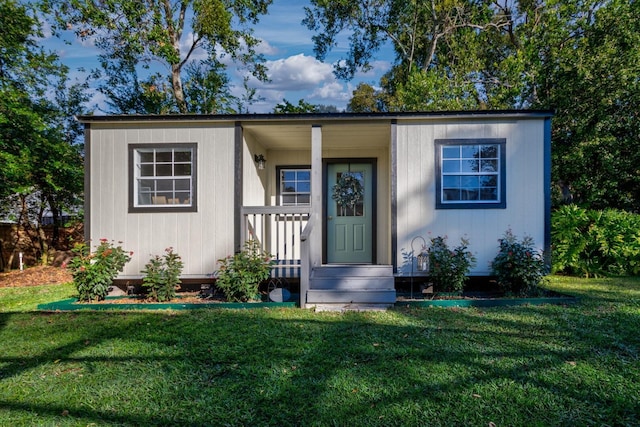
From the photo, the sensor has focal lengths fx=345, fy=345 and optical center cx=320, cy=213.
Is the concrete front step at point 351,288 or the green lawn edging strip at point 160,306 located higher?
the concrete front step at point 351,288

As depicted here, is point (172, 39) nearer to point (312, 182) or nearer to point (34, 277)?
point (34, 277)

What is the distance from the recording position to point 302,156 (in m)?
7.45

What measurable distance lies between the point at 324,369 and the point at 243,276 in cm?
257

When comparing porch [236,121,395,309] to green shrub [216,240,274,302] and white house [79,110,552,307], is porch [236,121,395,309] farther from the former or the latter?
green shrub [216,240,274,302]

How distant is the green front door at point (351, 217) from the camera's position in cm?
725

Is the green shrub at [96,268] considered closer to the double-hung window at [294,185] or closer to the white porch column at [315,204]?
the white porch column at [315,204]

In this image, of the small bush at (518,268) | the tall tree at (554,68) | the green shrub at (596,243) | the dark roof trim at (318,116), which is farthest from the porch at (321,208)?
A: the tall tree at (554,68)

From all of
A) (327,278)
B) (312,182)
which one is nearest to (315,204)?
(312,182)

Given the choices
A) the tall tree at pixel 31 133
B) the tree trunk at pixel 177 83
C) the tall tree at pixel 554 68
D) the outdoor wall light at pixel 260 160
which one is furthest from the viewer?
the tree trunk at pixel 177 83

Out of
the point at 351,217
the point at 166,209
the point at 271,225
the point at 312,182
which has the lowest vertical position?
the point at 271,225

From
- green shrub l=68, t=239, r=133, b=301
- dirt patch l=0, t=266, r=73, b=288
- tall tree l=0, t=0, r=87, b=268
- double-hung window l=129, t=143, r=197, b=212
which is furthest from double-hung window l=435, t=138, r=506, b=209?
tall tree l=0, t=0, r=87, b=268

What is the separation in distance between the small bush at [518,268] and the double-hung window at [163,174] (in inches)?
197

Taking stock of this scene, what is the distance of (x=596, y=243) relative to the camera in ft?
22.1

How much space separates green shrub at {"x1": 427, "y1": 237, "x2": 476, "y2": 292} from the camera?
5.12 meters
